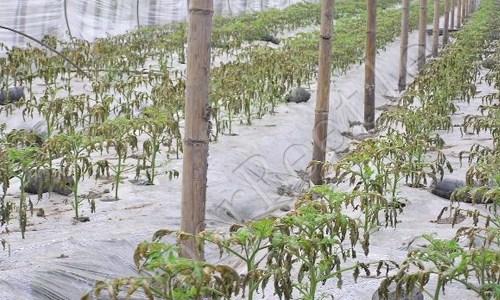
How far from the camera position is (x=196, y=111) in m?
3.65

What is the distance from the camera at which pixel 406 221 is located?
526cm

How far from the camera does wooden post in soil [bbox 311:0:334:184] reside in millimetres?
6641

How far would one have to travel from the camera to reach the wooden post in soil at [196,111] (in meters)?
3.64

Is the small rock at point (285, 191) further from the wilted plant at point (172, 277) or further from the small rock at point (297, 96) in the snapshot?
the wilted plant at point (172, 277)

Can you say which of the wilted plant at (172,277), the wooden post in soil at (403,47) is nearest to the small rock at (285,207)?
the wilted plant at (172,277)

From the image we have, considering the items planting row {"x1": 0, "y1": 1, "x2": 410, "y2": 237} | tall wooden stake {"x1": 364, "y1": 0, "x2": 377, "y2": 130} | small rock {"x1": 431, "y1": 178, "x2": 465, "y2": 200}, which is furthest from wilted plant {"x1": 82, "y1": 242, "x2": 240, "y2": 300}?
tall wooden stake {"x1": 364, "y1": 0, "x2": 377, "y2": 130}

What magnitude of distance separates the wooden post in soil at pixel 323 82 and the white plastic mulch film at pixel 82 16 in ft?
26.3

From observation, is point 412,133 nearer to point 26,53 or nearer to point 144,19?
point 26,53

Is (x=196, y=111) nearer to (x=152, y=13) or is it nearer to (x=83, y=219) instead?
(x=83, y=219)

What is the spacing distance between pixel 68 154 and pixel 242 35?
34.5ft

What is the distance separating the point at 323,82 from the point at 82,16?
9.63 m

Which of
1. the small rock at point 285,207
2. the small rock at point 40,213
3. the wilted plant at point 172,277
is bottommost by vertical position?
the small rock at point 285,207

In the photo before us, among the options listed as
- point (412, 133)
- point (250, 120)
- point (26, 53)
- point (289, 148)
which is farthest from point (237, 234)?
point (26, 53)

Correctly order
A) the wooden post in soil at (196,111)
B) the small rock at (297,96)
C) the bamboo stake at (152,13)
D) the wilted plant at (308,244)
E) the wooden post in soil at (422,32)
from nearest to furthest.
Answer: the wilted plant at (308,244), the wooden post in soil at (196,111), the small rock at (297,96), the wooden post in soil at (422,32), the bamboo stake at (152,13)
